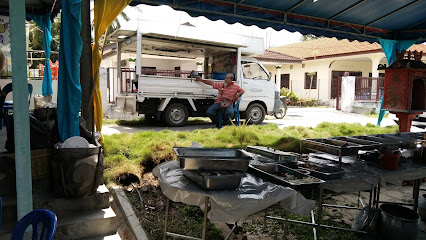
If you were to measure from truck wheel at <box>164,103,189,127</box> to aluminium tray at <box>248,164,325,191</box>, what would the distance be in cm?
670

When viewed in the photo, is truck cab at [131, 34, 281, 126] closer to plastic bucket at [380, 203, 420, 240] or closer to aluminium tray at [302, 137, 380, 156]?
aluminium tray at [302, 137, 380, 156]

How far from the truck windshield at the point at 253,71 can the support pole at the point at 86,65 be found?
264 inches

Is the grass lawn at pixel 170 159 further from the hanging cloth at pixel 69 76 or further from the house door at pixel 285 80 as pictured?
the house door at pixel 285 80

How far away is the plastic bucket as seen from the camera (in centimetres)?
308

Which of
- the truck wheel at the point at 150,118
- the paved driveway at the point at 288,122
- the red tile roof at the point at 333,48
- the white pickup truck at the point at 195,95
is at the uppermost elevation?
the red tile roof at the point at 333,48

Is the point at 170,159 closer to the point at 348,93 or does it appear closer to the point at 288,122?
the point at 288,122

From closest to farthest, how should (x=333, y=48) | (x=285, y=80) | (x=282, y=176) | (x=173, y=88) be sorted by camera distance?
(x=282, y=176) → (x=173, y=88) → (x=333, y=48) → (x=285, y=80)

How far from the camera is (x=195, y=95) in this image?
957cm

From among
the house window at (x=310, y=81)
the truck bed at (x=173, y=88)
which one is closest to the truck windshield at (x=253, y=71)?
the truck bed at (x=173, y=88)

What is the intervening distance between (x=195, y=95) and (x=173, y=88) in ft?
2.49

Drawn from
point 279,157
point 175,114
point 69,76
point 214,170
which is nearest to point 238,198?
point 214,170

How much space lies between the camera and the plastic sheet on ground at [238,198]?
2.23 m

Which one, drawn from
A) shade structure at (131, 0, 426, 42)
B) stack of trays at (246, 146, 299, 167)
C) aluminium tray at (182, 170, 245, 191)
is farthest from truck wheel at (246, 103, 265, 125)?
aluminium tray at (182, 170, 245, 191)

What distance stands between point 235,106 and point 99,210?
6.20 metres
